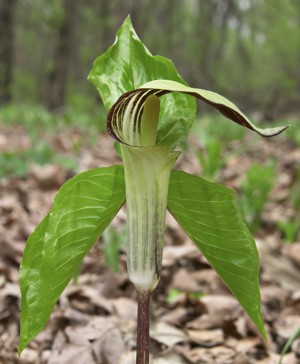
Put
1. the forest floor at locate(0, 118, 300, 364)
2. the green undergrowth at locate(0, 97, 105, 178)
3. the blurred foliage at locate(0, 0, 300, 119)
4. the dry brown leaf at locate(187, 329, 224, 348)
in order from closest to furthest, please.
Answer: the forest floor at locate(0, 118, 300, 364), the dry brown leaf at locate(187, 329, 224, 348), the green undergrowth at locate(0, 97, 105, 178), the blurred foliage at locate(0, 0, 300, 119)

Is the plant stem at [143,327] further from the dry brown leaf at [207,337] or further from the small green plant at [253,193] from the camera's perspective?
the small green plant at [253,193]

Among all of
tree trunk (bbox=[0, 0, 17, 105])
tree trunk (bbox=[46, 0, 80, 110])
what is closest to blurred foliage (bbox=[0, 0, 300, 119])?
tree trunk (bbox=[46, 0, 80, 110])

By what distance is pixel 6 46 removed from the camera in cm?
1406

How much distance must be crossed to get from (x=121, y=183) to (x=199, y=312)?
1161 millimetres

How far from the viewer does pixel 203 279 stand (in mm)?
2332

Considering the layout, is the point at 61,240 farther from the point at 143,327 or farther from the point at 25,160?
the point at 25,160

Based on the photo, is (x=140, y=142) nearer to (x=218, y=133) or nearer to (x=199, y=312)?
(x=199, y=312)

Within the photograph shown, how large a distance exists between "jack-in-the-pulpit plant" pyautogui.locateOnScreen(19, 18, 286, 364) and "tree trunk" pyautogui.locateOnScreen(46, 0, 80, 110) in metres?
13.5

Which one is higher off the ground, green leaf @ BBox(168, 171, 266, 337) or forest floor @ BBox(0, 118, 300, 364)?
green leaf @ BBox(168, 171, 266, 337)

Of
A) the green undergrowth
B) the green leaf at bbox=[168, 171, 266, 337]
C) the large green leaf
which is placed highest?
the large green leaf

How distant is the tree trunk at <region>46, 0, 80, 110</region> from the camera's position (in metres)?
13.8

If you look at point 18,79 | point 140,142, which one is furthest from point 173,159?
point 18,79

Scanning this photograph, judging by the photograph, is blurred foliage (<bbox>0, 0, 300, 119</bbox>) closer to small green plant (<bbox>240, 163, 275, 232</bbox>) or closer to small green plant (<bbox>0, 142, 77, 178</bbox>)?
small green plant (<bbox>0, 142, 77, 178</bbox>)

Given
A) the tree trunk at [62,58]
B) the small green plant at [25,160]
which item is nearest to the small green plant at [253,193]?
the small green plant at [25,160]
